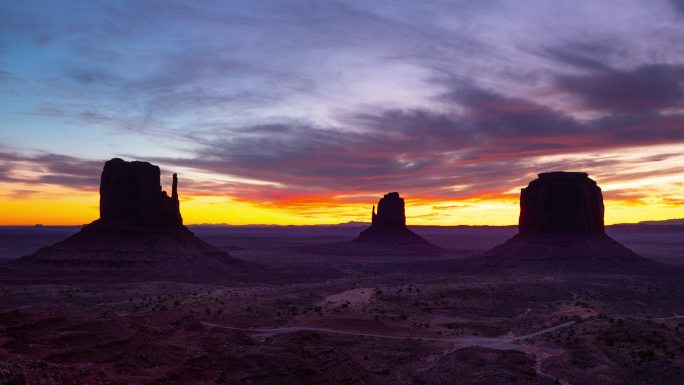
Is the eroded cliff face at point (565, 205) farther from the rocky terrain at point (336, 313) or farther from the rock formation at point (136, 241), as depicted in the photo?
the rock formation at point (136, 241)

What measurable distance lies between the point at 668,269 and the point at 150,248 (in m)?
76.9

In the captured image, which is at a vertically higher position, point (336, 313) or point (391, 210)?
point (391, 210)

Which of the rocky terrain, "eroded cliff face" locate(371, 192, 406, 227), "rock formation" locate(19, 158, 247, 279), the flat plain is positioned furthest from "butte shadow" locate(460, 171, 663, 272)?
"eroded cliff face" locate(371, 192, 406, 227)

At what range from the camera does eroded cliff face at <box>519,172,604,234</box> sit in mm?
97062

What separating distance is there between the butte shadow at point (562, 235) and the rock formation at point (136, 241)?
45.8 meters

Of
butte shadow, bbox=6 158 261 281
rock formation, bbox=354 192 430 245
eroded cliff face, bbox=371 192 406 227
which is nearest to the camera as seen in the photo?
butte shadow, bbox=6 158 261 281

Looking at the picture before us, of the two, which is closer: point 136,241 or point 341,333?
point 341,333

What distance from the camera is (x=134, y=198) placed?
81.0m

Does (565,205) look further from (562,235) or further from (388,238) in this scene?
(388,238)

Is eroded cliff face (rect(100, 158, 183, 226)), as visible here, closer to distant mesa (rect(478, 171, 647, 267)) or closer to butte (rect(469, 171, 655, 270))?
butte (rect(469, 171, 655, 270))

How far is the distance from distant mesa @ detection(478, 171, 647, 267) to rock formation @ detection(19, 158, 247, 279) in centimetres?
4716

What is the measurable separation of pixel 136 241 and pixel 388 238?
8949 cm

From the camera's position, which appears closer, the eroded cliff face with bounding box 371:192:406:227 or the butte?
the butte

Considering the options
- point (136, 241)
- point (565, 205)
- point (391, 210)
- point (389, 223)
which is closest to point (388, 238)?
point (389, 223)
